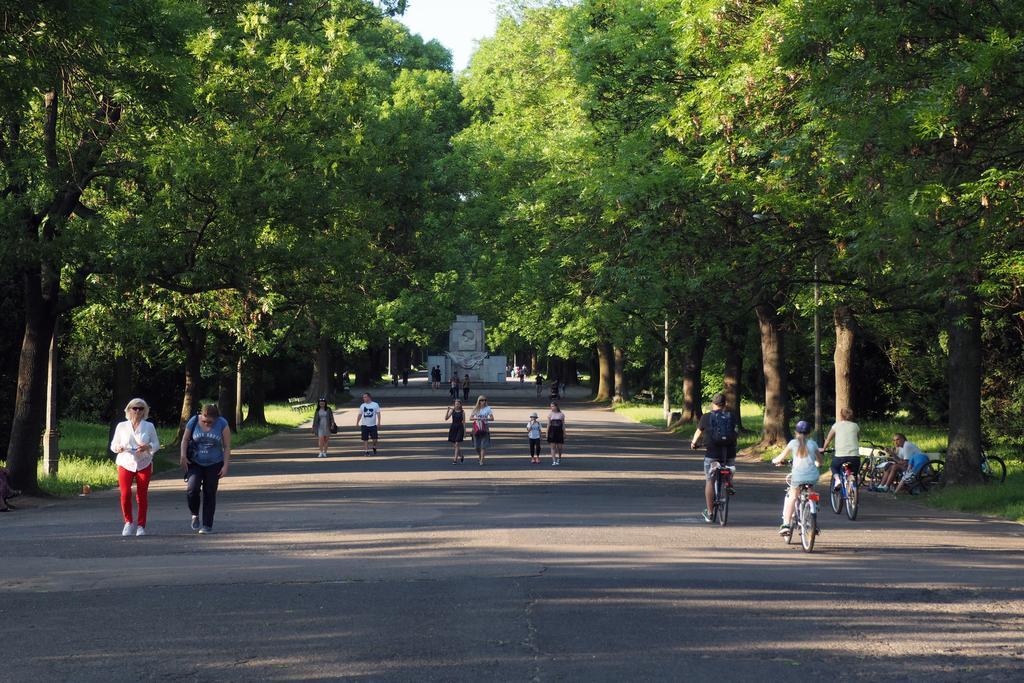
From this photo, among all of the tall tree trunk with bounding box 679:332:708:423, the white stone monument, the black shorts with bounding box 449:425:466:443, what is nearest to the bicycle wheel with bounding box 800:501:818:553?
the black shorts with bounding box 449:425:466:443

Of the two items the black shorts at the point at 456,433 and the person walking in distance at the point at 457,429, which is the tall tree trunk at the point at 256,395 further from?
the black shorts at the point at 456,433

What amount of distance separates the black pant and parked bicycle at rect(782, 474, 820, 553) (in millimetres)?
6967

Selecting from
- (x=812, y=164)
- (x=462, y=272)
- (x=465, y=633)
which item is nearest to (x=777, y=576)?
(x=465, y=633)

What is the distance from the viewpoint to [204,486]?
1686 cm

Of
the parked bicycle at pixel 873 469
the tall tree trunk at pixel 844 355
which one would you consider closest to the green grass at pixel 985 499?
the parked bicycle at pixel 873 469

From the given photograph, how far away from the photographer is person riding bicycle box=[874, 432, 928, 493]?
24031 mm

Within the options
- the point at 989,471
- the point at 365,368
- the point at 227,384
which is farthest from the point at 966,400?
the point at 365,368

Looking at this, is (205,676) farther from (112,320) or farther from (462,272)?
(462,272)

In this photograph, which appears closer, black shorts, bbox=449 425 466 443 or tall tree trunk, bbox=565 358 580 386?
black shorts, bbox=449 425 466 443

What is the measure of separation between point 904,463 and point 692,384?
23.4 meters

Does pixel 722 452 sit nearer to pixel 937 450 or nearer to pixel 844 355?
pixel 844 355

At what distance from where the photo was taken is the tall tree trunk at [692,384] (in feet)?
156

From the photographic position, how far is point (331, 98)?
104 feet

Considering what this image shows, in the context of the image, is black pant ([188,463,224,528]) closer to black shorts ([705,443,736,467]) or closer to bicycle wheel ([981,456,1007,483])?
black shorts ([705,443,736,467])
